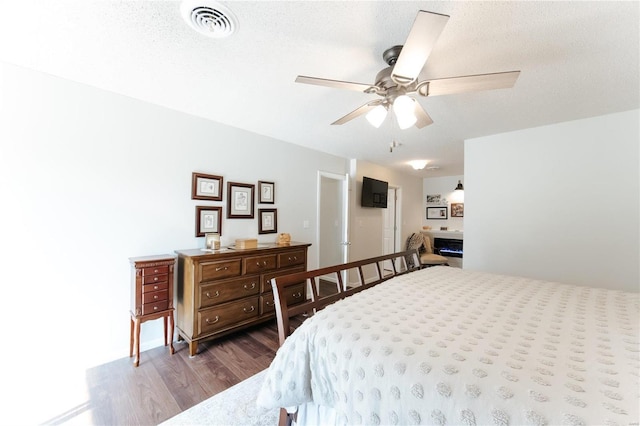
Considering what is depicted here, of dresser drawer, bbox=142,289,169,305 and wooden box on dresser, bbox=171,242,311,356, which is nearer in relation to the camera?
dresser drawer, bbox=142,289,169,305

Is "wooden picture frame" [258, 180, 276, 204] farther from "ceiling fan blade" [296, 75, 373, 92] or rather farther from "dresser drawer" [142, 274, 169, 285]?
"ceiling fan blade" [296, 75, 373, 92]

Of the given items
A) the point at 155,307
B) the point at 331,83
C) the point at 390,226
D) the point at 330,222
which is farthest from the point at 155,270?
the point at 390,226

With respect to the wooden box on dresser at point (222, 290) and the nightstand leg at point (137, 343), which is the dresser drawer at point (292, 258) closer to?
the wooden box on dresser at point (222, 290)

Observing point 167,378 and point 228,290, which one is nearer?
point 167,378

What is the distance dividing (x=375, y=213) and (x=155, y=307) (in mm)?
3972

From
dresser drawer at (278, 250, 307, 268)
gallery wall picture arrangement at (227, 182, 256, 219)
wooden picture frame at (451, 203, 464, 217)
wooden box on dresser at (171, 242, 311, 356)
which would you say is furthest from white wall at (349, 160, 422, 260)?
wooden box on dresser at (171, 242, 311, 356)

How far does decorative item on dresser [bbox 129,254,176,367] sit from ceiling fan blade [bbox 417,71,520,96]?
239cm

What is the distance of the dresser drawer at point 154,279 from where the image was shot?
211 centimetres

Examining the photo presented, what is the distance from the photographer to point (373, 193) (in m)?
4.73

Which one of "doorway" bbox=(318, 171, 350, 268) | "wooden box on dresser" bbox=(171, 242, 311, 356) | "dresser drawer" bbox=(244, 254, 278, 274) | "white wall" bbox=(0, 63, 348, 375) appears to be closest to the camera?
"white wall" bbox=(0, 63, 348, 375)

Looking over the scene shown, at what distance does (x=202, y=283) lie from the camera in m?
2.29

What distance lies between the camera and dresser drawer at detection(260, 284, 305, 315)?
274cm

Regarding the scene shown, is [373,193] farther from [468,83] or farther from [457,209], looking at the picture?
[468,83]

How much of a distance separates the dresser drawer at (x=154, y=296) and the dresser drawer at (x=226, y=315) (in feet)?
1.10
